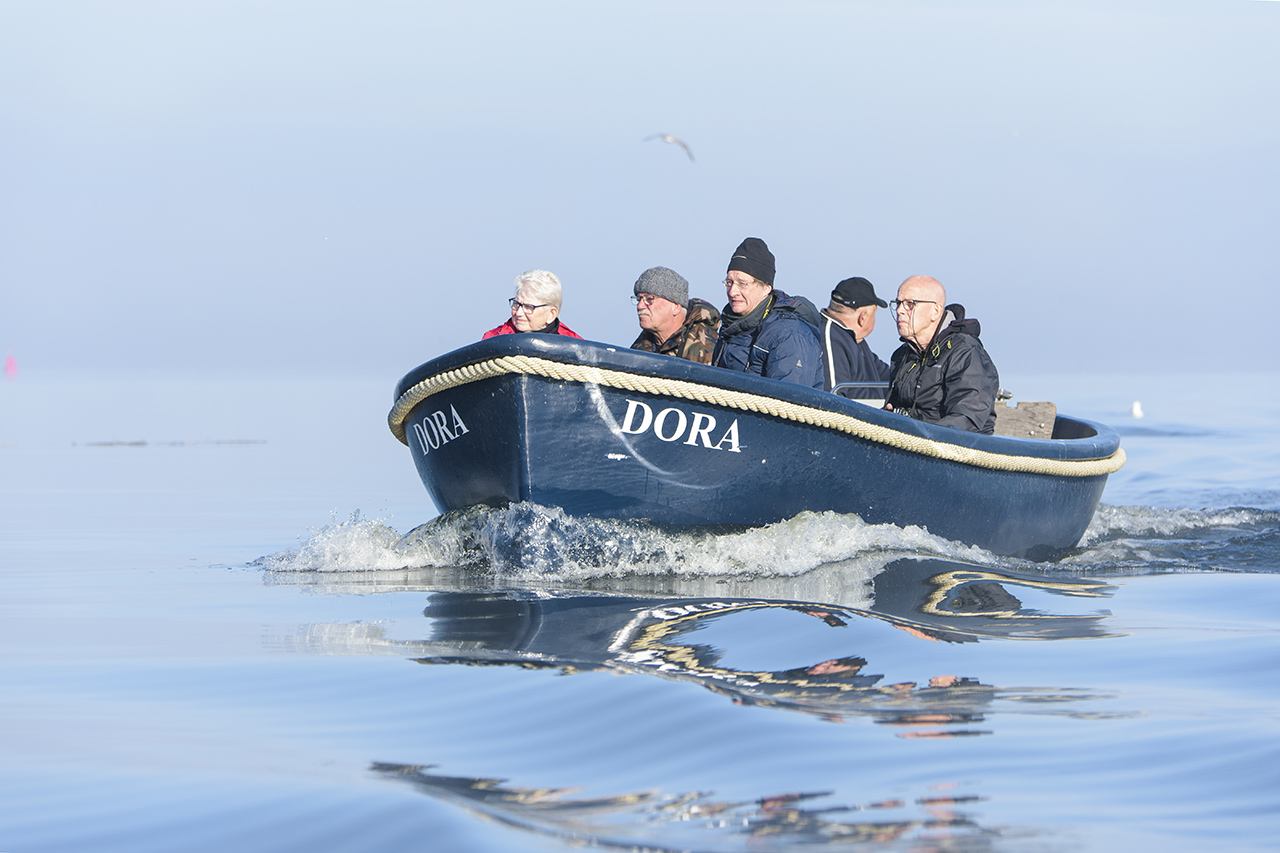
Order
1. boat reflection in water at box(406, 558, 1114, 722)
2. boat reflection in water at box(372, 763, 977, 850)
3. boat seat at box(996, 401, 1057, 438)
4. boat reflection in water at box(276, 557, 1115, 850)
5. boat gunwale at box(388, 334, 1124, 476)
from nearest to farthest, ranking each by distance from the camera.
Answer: boat reflection in water at box(372, 763, 977, 850)
boat reflection in water at box(276, 557, 1115, 850)
boat reflection in water at box(406, 558, 1114, 722)
boat gunwale at box(388, 334, 1124, 476)
boat seat at box(996, 401, 1057, 438)

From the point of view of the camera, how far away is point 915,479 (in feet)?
24.1

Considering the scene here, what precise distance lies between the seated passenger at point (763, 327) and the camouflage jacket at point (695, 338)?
36 cm

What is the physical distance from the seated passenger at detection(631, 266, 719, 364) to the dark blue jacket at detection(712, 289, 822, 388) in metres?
0.29

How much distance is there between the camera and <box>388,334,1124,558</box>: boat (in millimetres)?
6613

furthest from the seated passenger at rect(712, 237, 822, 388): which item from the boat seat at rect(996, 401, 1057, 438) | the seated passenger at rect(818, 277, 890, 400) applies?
the boat seat at rect(996, 401, 1057, 438)

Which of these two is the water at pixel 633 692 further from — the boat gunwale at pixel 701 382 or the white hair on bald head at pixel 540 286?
the white hair on bald head at pixel 540 286

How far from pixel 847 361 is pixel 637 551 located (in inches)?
117

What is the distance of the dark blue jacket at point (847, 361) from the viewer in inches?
356

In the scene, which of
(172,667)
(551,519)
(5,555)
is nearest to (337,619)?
(172,667)

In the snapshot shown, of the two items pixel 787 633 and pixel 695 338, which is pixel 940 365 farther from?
pixel 787 633

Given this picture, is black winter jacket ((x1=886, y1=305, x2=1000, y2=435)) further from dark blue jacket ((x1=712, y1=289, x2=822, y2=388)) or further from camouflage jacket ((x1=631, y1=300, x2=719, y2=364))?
camouflage jacket ((x1=631, y1=300, x2=719, y2=364))

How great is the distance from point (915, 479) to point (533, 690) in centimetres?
392

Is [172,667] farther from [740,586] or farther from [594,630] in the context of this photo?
[740,586]

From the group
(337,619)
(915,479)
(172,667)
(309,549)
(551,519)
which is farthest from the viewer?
(309,549)
